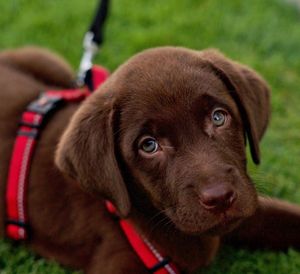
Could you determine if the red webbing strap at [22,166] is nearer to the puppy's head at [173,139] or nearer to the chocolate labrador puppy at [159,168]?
the chocolate labrador puppy at [159,168]

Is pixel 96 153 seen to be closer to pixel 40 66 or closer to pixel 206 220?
pixel 206 220

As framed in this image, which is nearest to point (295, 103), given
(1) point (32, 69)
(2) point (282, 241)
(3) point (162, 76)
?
(2) point (282, 241)

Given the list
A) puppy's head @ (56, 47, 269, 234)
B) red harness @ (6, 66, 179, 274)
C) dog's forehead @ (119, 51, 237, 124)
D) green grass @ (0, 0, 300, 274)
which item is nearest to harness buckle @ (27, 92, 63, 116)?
red harness @ (6, 66, 179, 274)

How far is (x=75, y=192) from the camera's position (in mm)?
3525

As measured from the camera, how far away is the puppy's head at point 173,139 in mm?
2824

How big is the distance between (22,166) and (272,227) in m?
1.45

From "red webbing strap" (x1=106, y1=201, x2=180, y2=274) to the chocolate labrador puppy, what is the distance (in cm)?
4

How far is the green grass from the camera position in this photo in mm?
4934

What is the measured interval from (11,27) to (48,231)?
10.4 feet

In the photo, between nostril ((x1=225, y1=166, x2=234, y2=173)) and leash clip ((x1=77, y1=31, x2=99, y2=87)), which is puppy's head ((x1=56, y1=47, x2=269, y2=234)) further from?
leash clip ((x1=77, y1=31, x2=99, y2=87))

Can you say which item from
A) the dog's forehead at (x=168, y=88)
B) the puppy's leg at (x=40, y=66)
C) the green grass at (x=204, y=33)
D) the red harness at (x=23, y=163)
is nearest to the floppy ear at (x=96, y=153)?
the dog's forehead at (x=168, y=88)

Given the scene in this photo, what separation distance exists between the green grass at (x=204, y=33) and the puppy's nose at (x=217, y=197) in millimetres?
1684

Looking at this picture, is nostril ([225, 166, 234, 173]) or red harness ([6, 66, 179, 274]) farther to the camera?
red harness ([6, 66, 179, 274])

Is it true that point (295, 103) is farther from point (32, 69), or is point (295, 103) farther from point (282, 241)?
point (32, 69)
